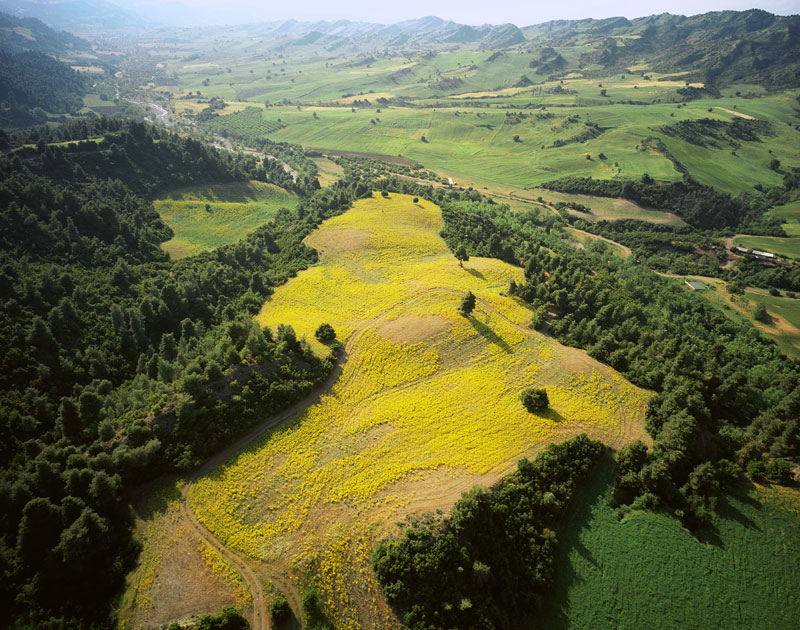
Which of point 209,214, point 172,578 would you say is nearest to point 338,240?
point 209,214

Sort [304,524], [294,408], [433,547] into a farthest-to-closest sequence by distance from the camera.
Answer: [294,408] < [304,524] < [433,547]

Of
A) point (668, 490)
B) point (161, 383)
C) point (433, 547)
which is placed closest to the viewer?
point (433, 547)

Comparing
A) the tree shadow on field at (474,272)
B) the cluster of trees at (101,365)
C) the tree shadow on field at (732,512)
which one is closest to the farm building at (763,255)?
the tree shadow on field at (474,272)

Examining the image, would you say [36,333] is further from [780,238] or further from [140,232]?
[780,238]

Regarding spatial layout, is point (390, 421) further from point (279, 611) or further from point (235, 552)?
point (279, 611)

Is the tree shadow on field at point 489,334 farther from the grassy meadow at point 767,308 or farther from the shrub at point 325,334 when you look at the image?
the grassy meadow at point 767,308

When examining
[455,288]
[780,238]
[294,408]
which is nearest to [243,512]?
[294,408]
